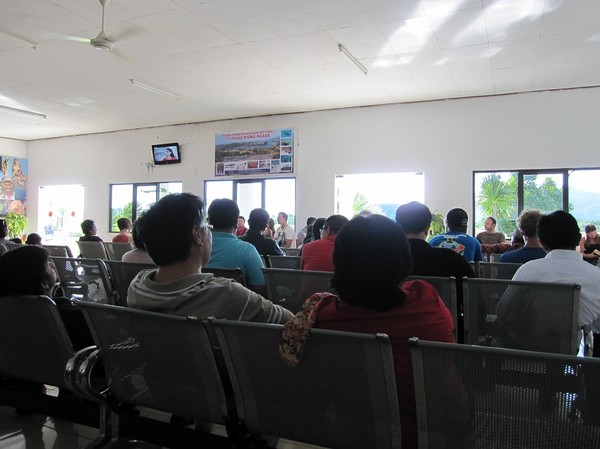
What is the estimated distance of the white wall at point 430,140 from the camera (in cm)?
692

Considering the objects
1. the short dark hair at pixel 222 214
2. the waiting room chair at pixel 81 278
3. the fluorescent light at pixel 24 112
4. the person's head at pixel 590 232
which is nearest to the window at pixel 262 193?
the fluorescent light at pixel 24 112

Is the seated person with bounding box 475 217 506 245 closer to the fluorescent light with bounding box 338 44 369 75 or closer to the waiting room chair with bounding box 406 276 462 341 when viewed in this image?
the fluorescent light with bounding box 338 44 369 75

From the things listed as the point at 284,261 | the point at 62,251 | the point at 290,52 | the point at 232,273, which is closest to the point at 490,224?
the point at 290,52

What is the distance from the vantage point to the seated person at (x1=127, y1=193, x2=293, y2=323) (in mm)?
1382

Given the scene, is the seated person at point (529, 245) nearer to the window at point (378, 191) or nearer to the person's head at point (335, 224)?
the person's head at point (335, 224)

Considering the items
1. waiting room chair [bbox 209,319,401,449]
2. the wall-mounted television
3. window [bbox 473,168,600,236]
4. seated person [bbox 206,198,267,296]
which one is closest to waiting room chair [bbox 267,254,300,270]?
seated person [bbox 206,198,267,296]

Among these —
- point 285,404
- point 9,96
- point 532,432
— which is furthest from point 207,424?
point 9,96

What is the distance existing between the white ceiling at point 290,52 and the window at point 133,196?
232 centimetres

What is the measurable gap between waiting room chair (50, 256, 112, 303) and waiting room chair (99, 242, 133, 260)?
47.2 inches

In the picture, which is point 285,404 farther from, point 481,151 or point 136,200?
point 136,200

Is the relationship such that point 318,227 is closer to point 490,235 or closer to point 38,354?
point 38,354

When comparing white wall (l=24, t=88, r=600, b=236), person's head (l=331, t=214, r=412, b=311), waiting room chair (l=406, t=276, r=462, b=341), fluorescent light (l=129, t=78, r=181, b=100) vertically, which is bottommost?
waiting room chair (l=406, t=276, r=462, b=341)

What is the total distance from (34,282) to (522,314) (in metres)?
2.05

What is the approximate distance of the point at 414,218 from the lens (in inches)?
93.8
